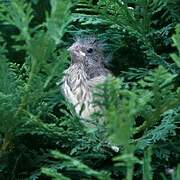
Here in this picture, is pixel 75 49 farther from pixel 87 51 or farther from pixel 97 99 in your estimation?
pixel 97 99

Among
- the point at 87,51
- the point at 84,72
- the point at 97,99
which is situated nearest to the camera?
the point at 97,99

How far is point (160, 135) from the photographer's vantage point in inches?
92.6

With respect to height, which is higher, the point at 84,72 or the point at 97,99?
the point at 84,72

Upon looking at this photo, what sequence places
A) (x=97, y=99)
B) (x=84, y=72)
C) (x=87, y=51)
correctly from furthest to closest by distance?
1. (x=87, y=51)
2. (x=84, y=72)
3. (x=97, y=99)

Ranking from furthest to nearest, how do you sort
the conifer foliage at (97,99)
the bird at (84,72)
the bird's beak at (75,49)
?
the bird's beak at (75,49), the bird at (84,72), the conifer foliage at (97,99)

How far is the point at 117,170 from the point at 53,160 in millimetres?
316

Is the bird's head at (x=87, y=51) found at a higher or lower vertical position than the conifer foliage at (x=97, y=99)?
higher

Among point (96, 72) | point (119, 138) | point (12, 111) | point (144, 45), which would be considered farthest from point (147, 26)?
point (119, 138)

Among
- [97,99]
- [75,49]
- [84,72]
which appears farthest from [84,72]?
[97,99]

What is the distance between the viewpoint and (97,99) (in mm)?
2064

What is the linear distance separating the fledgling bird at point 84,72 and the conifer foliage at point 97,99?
7 cm

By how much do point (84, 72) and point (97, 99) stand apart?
994 mm

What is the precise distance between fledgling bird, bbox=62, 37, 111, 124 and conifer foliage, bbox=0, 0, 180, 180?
68mm

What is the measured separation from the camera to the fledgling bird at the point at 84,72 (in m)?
2.82
